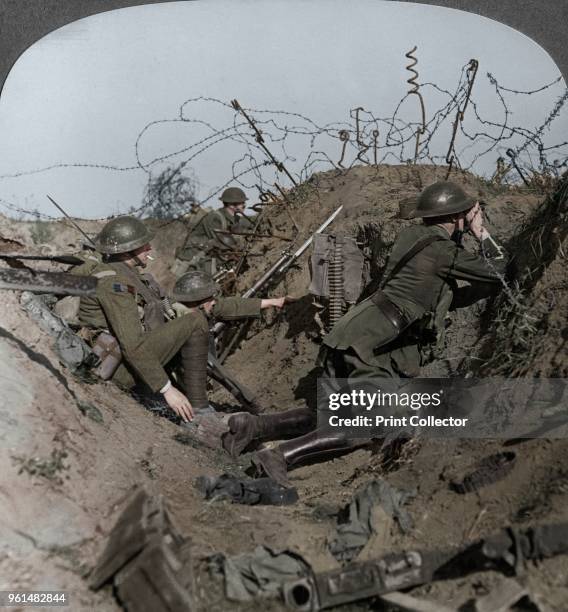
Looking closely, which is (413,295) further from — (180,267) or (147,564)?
(180,267)

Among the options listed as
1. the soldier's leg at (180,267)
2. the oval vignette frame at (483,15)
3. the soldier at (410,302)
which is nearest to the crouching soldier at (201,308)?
the soldier at (410,302)

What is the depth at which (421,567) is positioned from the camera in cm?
353

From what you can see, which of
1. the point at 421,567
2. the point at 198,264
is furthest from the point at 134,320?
the point at 198,264

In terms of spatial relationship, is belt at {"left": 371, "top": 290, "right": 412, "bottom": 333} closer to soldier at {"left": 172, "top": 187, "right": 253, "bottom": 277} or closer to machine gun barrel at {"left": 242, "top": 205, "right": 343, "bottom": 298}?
machine gun barrel at {"left": 242, "top": 205, "right": 343, "bottom": 298}

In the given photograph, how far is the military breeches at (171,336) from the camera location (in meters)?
6.10

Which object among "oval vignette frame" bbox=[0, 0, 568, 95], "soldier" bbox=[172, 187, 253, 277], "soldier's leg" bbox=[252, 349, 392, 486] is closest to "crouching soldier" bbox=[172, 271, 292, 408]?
"soldier's leg" bbox=[252, 349, 392, 486]

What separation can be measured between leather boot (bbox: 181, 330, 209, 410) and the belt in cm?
157

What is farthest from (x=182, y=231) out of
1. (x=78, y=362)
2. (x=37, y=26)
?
(x=78, y=362)

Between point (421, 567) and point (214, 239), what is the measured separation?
850cm

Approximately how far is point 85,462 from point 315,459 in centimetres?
234

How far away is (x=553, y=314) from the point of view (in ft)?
17.0

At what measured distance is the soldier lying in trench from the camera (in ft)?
19.4

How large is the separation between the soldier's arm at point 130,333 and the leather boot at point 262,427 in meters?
0.78

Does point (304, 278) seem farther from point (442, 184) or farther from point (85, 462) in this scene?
point (85, 462)
